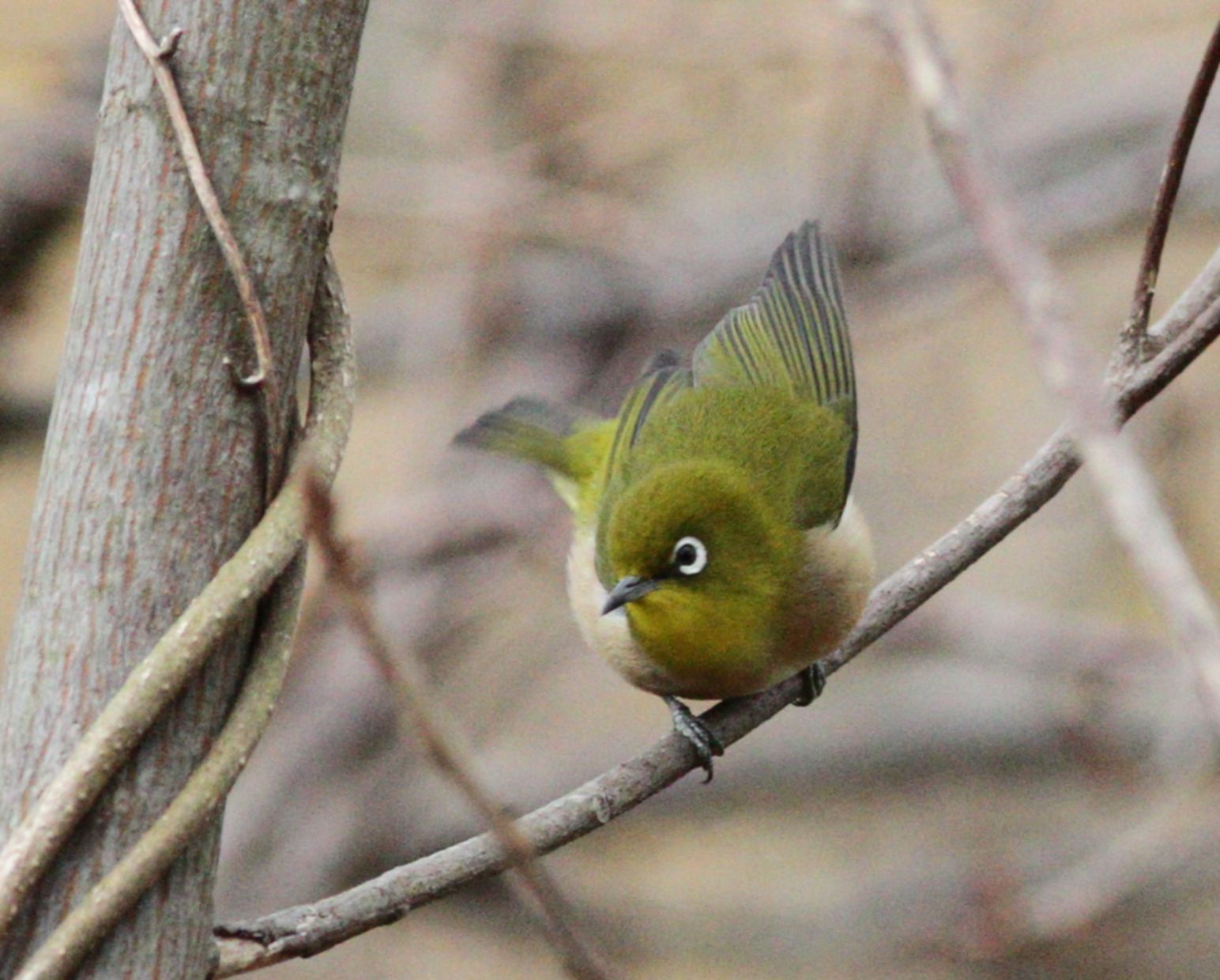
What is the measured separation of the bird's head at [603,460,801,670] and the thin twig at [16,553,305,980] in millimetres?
1267

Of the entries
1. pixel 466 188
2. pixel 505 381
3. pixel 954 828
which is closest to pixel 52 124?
pixel 466 188

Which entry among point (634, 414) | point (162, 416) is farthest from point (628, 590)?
point (162, 416)

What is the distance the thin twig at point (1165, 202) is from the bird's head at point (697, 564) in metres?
0.88

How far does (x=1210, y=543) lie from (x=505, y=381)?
3.12 m

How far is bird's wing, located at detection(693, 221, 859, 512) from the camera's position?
3.03 metres

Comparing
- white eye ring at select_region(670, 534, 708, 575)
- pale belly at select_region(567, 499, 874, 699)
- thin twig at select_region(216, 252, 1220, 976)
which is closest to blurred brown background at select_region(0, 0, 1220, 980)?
pale belly at select_region(567, 499, 874, 699)

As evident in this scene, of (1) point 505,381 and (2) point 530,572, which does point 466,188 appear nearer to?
→ (1) point 505,381

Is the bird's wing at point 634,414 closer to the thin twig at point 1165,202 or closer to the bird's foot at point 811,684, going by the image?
the bird's foot at point 811,684

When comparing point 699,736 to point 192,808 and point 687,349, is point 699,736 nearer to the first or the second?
point 192,808

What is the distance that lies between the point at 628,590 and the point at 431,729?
1.91m

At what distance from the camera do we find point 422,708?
67 cm

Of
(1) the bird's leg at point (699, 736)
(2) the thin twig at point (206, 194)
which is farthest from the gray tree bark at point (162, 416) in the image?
(1) the bird's leg at point (699, 736)

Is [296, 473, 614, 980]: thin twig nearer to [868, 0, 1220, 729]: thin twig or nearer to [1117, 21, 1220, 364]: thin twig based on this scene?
[868, 0, 1220, 729]: thin twig

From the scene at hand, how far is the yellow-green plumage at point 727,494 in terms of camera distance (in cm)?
258
